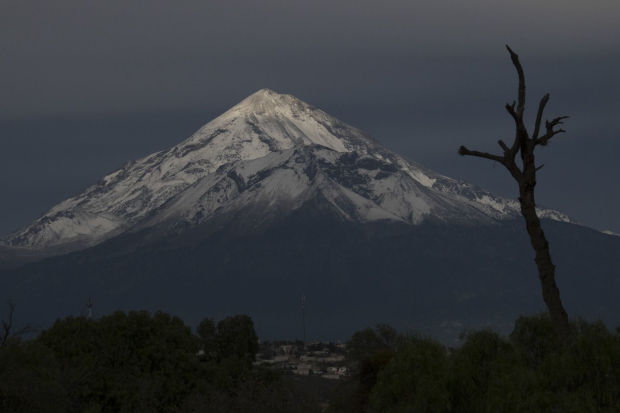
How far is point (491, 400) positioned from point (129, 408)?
32.8 meters

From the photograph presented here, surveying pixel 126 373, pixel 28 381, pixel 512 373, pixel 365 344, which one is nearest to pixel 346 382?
pixel 126 373

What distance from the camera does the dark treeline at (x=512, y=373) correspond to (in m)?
36.1

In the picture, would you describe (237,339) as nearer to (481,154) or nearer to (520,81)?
(481,154)

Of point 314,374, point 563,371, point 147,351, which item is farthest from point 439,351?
point 314,374

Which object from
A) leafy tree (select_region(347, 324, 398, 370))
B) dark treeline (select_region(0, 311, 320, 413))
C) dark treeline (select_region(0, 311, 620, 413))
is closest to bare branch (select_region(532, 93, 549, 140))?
dark treeline (select_region(0, 311, 620, 413))

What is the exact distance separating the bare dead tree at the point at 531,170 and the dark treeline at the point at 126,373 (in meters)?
16.4

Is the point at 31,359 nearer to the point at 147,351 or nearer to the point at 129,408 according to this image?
the point at 129,408

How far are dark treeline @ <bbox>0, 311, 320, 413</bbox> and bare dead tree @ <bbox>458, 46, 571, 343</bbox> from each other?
1640cm

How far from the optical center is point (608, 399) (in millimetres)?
35781

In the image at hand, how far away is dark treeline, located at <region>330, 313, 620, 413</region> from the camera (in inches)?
1422

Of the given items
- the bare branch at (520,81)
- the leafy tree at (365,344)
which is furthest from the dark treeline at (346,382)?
the leafy tree at (365,344)

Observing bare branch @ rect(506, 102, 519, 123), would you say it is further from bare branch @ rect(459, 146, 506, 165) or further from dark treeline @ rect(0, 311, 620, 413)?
dark treeline @ rect(0, 311, 620, 413)

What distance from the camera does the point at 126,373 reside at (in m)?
72.1

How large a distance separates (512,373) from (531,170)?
377 inches
